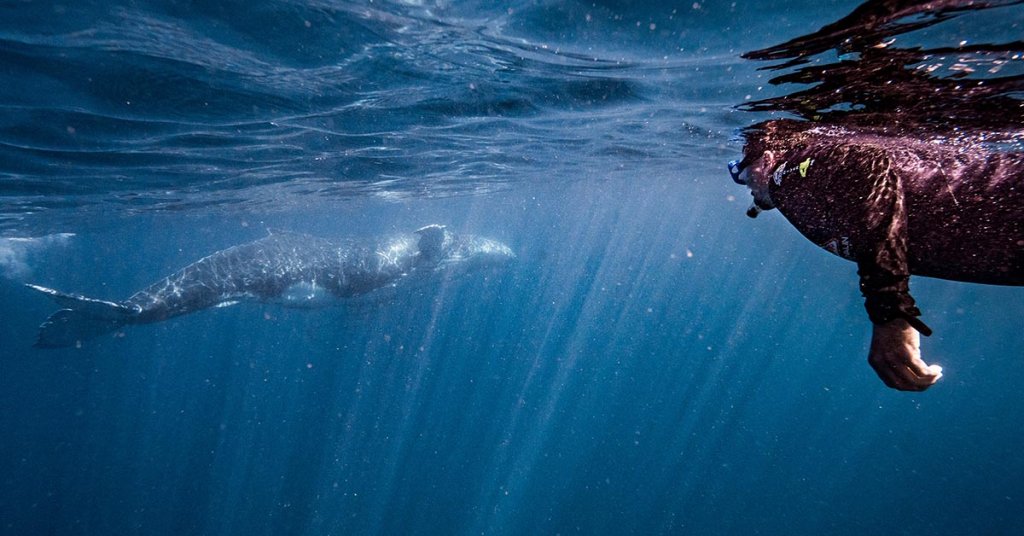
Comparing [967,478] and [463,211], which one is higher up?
[463,211]

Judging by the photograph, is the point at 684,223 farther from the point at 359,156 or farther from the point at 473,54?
the point at 473,54

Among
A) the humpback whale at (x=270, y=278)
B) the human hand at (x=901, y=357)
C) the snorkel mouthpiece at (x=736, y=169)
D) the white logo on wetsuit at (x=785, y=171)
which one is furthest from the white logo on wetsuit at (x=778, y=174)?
the humpback whale at (x=270, y=278)

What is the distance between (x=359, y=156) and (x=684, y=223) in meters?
59.4

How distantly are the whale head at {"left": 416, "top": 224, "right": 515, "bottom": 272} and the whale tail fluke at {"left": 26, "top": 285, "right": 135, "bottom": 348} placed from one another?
861 centimetres

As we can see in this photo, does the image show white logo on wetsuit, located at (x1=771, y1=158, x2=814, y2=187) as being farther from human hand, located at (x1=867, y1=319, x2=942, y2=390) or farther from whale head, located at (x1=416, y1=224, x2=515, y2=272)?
whale head, located at (x1=416, y1=224, x2=515, y2=272)

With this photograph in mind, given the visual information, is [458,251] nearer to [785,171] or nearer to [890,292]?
[785,171]

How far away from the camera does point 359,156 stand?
53.1 ft

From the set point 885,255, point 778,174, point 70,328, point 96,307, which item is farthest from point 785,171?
point 70,328

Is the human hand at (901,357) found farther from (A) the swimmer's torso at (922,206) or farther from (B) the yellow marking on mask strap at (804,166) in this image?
(B) the yellow marking on mask strap at (804,166)

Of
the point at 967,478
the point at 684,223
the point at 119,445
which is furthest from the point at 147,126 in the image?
the point at 684,223

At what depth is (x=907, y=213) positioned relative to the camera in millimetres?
2627

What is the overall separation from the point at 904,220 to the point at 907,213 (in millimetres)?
305

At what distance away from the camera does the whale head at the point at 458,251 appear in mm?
17281

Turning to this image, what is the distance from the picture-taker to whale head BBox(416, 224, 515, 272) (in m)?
17.3
